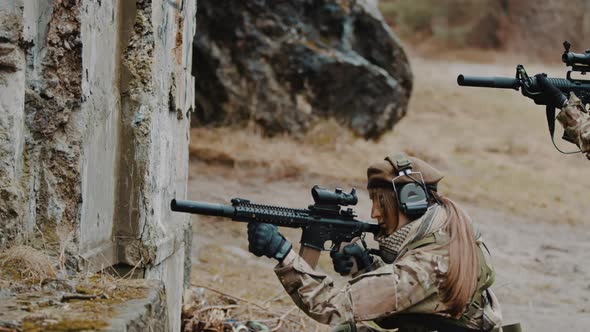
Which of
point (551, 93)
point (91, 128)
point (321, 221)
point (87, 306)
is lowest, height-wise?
point (87, 306)

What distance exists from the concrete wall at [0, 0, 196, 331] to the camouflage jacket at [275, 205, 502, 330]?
922 millimetres

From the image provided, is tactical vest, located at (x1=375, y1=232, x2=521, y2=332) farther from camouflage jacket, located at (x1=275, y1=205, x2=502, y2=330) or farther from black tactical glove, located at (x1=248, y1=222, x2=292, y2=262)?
black tactical glove, located at (x1=248, y1=222, x2=292, y2=262)

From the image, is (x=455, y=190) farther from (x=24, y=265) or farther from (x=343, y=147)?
(x=24, y=265)

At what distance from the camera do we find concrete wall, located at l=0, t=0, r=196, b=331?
12.5 feet

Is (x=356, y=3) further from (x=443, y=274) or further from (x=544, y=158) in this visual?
(x=443, y=274)

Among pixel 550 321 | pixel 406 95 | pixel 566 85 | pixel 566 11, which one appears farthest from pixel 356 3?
pixel 566 11

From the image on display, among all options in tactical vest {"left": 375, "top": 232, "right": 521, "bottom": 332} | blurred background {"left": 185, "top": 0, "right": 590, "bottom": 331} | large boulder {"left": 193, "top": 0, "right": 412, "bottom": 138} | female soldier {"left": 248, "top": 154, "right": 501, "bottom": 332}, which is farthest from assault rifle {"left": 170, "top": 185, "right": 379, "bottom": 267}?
large boulder {"left": 193, "top": 0, "right": 412, "bottom": 138}

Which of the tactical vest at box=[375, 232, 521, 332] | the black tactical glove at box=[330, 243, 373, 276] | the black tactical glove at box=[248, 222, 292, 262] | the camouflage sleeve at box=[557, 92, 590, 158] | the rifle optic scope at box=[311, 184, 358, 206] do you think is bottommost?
the tactical vest at box=[375, 232, 521, 332]

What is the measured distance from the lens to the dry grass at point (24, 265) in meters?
3.69

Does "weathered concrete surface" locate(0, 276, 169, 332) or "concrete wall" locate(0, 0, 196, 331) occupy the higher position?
"concrete wall" locate(0, 0, 196, 331)

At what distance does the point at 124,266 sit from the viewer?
15.0ft

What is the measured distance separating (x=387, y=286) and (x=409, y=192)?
44cm

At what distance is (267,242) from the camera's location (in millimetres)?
3959

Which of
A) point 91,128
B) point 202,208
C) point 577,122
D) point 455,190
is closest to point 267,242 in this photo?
point 202,208
